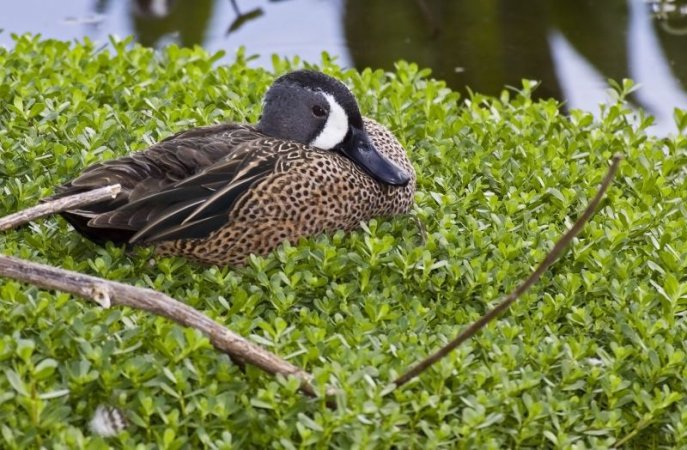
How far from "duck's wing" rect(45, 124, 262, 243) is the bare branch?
1.9 inches

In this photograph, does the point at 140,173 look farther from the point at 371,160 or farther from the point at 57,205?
the point at 371,160

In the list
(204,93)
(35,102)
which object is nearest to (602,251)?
(204,93)

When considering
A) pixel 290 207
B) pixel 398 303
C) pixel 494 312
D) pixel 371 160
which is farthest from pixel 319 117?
pixel 494 312

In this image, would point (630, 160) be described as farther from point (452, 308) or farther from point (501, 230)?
point (452, 308)

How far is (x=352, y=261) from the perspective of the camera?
12.9ft

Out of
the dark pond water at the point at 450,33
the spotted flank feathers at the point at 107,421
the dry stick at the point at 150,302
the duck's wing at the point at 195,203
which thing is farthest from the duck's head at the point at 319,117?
the dark pond water at the point at 450,33

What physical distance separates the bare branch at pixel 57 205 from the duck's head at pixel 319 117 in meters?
0.68

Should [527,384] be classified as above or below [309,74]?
below

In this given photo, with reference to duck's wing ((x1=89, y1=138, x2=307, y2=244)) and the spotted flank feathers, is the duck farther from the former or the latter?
the spotted flank feathers

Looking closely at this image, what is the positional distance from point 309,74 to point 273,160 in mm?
427

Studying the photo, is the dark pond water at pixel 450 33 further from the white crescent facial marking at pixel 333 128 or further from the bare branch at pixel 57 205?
the bare branch at pixel 57 205

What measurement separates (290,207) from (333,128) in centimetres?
45

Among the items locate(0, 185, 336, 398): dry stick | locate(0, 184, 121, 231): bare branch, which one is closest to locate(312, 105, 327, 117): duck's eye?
locate(0, 184, 121, 231): bare branch

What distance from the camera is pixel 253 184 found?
12.9 ft
